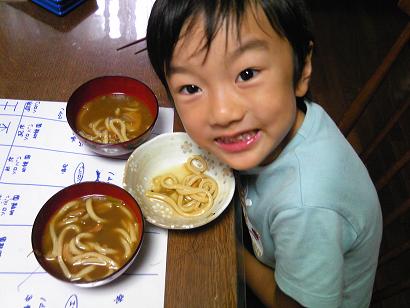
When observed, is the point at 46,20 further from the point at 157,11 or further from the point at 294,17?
the point at 294,17

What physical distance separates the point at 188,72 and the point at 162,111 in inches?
13.1

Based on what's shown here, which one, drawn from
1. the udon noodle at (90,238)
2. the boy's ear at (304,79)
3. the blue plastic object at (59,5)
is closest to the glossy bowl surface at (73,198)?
the udon noodle at (90,238)

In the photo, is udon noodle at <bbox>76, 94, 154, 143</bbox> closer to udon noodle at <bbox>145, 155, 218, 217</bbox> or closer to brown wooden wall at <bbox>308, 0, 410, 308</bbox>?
udon noodle at <bbox>145, 155, 218, 217</bbox>

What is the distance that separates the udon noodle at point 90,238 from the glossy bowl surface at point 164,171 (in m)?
0.05

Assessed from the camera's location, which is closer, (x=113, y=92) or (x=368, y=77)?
(x=113, y=92)

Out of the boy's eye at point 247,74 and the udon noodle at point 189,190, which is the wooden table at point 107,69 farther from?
the boy's eye at point 247,74

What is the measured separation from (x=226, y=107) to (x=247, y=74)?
0.22 feet

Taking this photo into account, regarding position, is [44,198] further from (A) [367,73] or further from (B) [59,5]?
(A) [367,73]

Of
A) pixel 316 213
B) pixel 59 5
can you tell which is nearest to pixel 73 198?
pixel 316 213

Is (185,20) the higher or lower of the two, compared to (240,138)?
higher

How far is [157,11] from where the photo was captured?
2.35 feet

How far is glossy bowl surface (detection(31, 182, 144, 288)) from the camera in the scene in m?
0.68

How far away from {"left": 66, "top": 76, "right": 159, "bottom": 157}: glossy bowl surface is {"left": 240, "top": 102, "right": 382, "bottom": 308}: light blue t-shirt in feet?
0.93

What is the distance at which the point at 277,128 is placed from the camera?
751 millimetres
